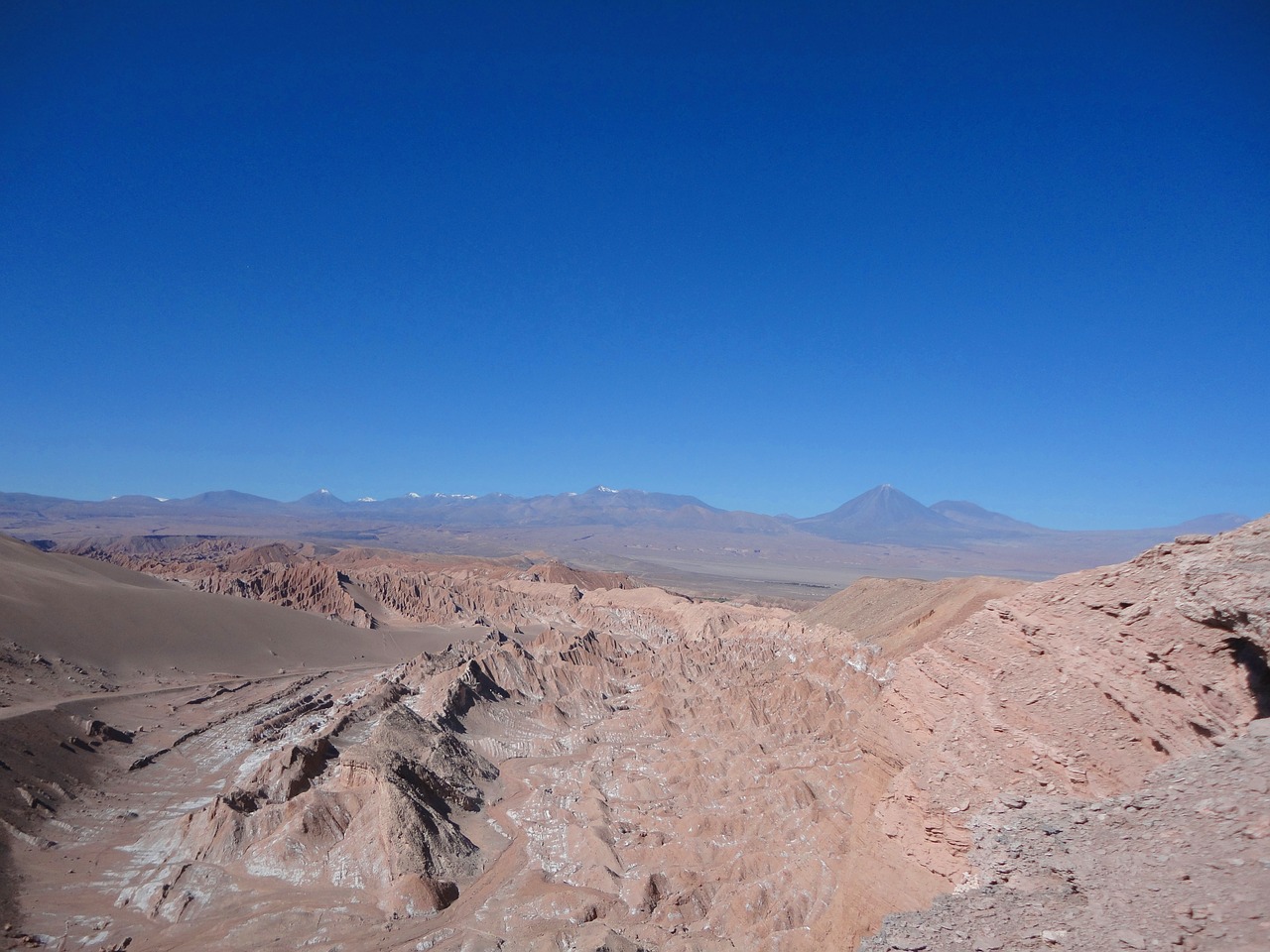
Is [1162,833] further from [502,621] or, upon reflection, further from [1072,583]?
[502,621]

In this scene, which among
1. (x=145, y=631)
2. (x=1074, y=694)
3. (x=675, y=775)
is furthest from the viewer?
(x=145, y=631)

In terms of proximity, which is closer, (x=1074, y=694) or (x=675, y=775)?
(x=1074, y=694)

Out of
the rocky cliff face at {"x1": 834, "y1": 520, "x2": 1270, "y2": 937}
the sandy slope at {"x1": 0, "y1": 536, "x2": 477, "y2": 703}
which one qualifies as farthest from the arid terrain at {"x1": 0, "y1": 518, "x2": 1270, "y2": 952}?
the sandy slope at {"x1": 0, "y1": 536, "x2": 477, "y2": 703}

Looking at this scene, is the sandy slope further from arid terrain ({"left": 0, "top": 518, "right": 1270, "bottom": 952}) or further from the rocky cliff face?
the rocky cliff face

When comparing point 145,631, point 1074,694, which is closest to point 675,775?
point 1074,694

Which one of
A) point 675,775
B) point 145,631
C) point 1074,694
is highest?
point 1074,694

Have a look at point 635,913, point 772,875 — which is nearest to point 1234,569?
point 772,875

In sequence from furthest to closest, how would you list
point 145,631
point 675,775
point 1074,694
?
point 145,631
point 675,775
point 1074,694

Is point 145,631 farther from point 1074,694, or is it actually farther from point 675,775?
point 1074,694
